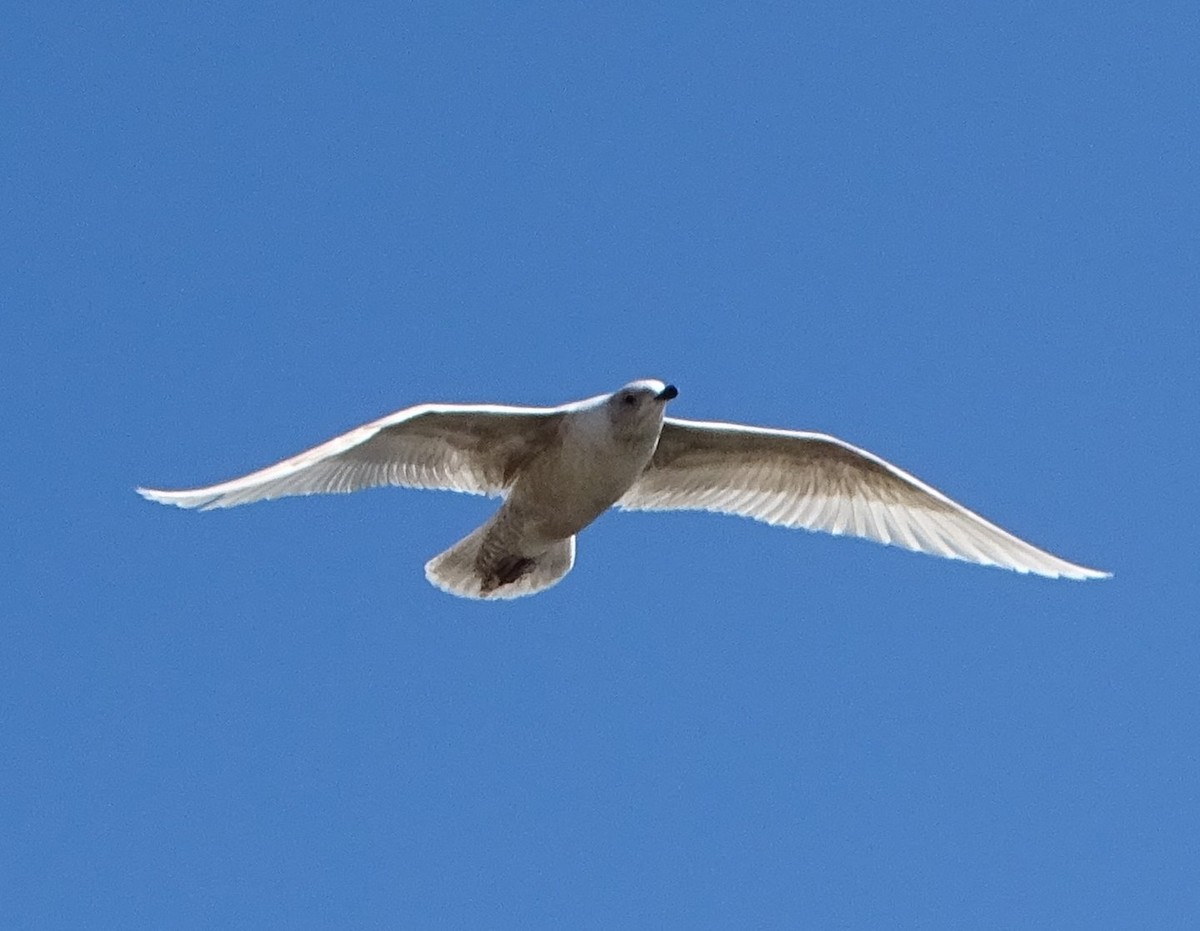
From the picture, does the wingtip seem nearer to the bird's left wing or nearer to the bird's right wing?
the bird's right wing

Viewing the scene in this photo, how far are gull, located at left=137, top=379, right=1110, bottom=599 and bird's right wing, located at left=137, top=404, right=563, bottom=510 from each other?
0.04 ft

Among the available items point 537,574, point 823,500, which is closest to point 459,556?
point 537,574

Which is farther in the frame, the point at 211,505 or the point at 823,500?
the point at 823,500

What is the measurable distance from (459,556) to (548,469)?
4.36 feet

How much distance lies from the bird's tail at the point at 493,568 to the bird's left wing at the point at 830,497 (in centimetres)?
63

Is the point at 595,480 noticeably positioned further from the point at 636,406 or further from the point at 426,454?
the point at 426,454

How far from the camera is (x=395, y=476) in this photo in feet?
41.3

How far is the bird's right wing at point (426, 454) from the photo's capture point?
37.8 ft

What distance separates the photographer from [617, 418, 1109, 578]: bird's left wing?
13.5 m

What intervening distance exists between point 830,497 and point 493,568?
2467mm

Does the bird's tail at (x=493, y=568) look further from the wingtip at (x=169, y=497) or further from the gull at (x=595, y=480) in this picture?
the wingtip at (x=169, y=497)

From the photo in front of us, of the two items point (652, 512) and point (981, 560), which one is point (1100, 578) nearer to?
point (981, 560)

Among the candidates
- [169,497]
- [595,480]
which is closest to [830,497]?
[595,480]

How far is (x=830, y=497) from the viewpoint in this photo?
→ 1386 centimetres
